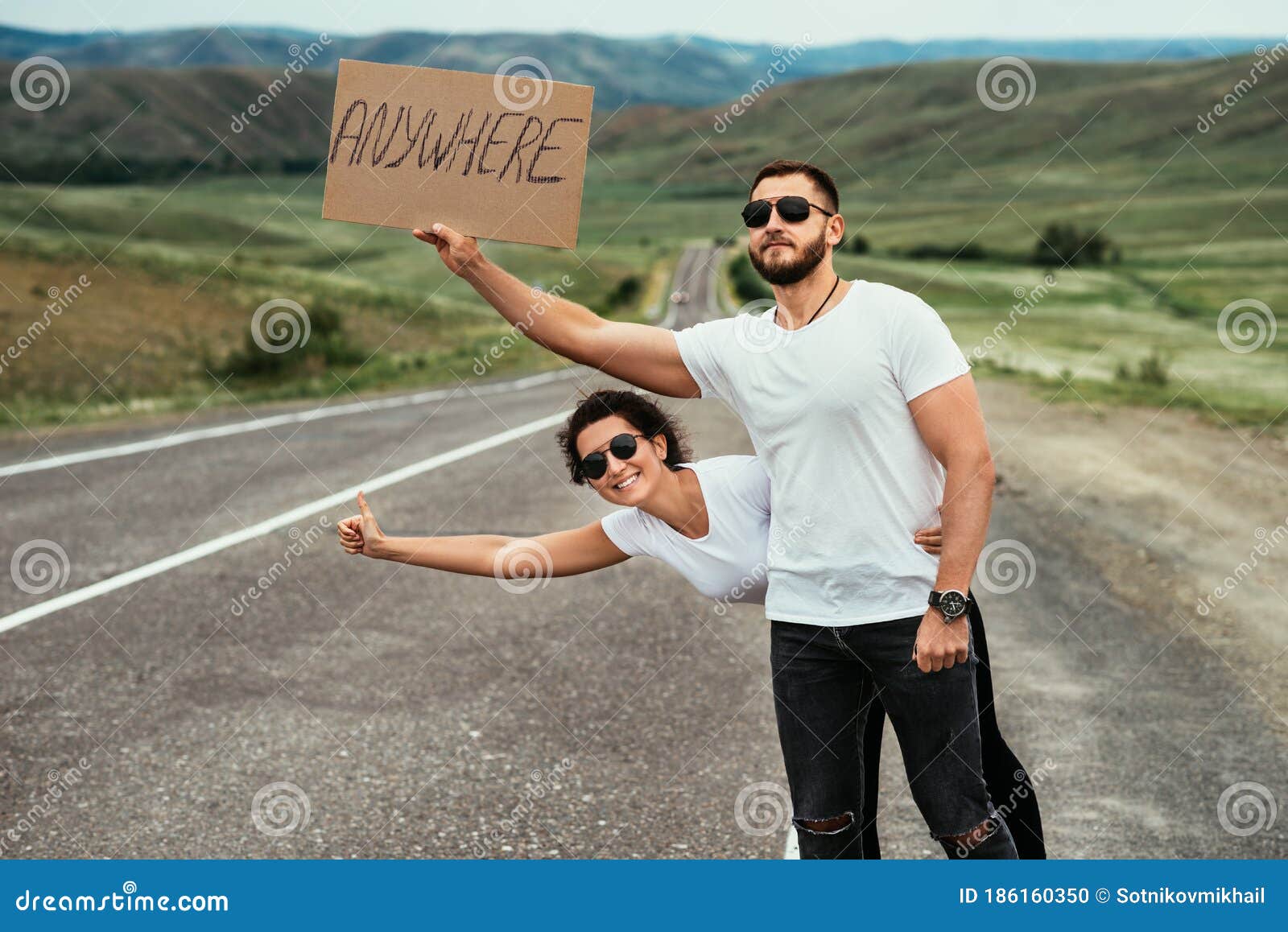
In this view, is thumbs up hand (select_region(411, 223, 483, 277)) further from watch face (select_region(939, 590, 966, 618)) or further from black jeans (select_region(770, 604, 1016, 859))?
watch face (select_region(939, 590, 966, 618))

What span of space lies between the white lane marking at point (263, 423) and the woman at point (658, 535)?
1234cm

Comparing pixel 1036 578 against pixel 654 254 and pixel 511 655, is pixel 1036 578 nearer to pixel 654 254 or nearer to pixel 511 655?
pixel 511 655

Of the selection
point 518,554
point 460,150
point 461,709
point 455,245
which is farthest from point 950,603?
point 461,709

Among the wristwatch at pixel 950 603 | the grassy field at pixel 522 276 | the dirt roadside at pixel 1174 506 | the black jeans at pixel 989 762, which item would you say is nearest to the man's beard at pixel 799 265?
the wristwatch at pixel 950 603

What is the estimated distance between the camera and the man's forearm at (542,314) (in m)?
3.32

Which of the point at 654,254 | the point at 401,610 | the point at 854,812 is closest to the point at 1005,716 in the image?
the point at 854,812

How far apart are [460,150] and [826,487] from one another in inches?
51.8

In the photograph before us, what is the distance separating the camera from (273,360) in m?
29.3

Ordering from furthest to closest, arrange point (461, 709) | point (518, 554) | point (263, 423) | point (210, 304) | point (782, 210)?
point (210, 304) < point (263, 423) < point (461, 709) < point (518, 554) < point (782, 210)

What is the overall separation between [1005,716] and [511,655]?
3.12 meters

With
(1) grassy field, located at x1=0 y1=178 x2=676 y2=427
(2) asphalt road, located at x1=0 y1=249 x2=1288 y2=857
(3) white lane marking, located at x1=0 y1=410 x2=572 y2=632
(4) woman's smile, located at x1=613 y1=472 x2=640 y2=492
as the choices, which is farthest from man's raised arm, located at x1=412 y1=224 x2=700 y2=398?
(1) grassy field, located at x1=0 y1=178 x2=676 y2=427

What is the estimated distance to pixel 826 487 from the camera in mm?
3342

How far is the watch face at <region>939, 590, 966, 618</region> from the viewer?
3211 millimetres

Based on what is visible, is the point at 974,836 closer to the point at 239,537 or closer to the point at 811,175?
the point at 811,175
